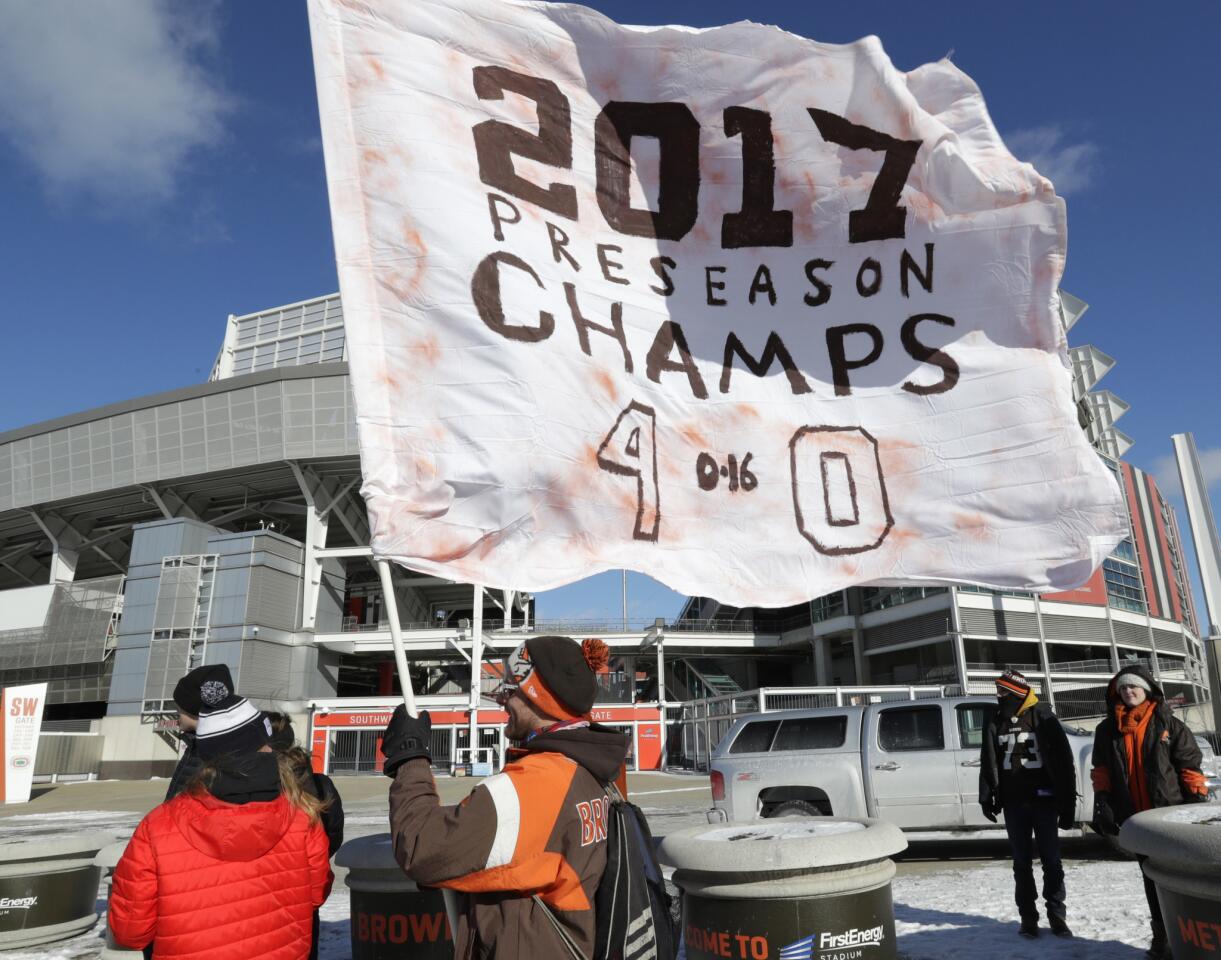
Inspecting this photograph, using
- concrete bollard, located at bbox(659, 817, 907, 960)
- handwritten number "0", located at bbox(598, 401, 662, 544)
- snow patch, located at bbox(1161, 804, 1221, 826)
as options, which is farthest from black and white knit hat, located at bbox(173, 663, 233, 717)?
snow patch, located at bbox(1161, 804, 1221, 826)

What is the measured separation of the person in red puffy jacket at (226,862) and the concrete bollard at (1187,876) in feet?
11.2

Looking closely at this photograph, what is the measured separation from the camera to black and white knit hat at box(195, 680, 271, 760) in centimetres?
312

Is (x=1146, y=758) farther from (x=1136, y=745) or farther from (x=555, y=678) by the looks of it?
(x=555, y=678)

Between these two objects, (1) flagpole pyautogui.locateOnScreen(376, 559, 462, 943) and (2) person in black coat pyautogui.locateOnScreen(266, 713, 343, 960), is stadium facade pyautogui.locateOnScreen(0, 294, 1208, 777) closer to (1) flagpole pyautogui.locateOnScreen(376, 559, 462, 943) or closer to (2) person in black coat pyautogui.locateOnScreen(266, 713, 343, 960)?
(2) person in black coat pyautogui.locateOnScreen(266, 713, 343, 960)

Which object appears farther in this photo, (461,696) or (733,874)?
(461,696)

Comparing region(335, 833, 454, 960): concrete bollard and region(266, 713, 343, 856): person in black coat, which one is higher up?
region(266, 713, 343, 856): person in black coat

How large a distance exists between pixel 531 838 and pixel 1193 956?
3.17m

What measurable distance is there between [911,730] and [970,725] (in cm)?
69

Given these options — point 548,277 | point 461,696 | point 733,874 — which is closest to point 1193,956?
point 733,874

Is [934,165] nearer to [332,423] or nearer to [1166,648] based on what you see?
[332,423]

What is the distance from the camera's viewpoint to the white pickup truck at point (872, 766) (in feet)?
34.6

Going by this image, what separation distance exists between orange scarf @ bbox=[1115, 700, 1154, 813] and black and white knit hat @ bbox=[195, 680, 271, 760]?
17.3ft

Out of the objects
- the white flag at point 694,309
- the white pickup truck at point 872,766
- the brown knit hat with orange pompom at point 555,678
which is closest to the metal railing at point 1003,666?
the white pickup truck at point 872,766

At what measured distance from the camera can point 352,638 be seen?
1889 inches
